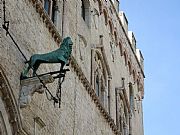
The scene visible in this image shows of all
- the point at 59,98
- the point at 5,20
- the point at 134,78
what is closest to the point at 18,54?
the point at 5,20

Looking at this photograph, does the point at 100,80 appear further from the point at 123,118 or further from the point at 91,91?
the point at 123,118

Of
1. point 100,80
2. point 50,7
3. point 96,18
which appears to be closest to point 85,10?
point 96,18

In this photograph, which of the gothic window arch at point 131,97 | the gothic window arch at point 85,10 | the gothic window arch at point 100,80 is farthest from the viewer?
the gothic window arch at point 131,97

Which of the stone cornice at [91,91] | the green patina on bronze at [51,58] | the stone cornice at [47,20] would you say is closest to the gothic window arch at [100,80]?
the stone cornice at [91,91]

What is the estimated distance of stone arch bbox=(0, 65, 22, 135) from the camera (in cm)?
955

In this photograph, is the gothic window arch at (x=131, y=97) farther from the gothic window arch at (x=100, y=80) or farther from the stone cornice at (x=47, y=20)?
the stone cornice at (x=47, y=20)

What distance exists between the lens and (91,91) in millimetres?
14977

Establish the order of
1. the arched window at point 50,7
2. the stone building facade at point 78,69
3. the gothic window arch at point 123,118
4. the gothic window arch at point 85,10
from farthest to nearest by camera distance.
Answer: the gothic window arch at point 123,118 < the gothic window arch at point 85,10 < the arched window at point 50,7 < the stone building facade at point 78,69

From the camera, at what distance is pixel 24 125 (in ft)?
33.2

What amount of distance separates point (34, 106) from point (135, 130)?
1024 centimetres

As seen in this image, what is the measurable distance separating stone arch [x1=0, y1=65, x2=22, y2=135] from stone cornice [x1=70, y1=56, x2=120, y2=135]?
13.3 ft

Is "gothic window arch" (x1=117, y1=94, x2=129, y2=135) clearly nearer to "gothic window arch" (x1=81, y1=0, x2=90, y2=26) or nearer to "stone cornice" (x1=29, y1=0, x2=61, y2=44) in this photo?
"gothic window arch" (x1=81, y1=0, x2=90, y2=26)

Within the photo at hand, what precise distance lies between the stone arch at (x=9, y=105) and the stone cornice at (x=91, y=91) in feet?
13.3

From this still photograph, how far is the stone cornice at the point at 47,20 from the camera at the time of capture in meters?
12.0
